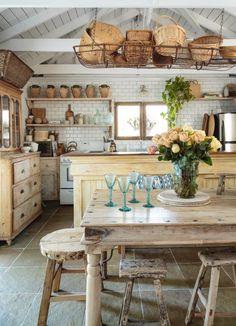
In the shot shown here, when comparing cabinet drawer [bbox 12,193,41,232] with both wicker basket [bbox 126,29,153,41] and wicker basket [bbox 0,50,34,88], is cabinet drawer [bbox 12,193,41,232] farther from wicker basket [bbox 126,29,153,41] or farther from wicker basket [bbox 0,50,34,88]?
wicker basket [bbox 126,29,153,41]

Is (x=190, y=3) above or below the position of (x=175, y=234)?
above

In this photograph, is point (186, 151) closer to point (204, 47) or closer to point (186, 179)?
point (186, 179)

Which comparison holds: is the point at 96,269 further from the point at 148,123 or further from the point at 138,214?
the point at 148,123

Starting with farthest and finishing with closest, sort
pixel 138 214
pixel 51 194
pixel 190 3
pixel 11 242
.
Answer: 1. pixel 51 194
2. pixel 11 242
3. pixel 190 3
4. pixel 138 214

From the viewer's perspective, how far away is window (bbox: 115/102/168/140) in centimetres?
653

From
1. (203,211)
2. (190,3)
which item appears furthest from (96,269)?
(190,3)

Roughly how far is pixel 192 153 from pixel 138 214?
1.87ft

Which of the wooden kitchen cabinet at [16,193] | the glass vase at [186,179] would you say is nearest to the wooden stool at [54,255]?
the glass vase at [186,179]

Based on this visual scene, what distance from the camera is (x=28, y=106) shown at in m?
6.27

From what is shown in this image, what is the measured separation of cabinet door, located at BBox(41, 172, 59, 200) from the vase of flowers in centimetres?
428

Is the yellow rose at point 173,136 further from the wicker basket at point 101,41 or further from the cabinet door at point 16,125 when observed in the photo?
the cabinet door at point 16,125

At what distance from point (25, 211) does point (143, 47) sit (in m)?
2.88

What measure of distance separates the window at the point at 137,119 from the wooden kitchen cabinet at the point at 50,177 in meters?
1.50

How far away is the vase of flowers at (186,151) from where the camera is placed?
6.58 ft
